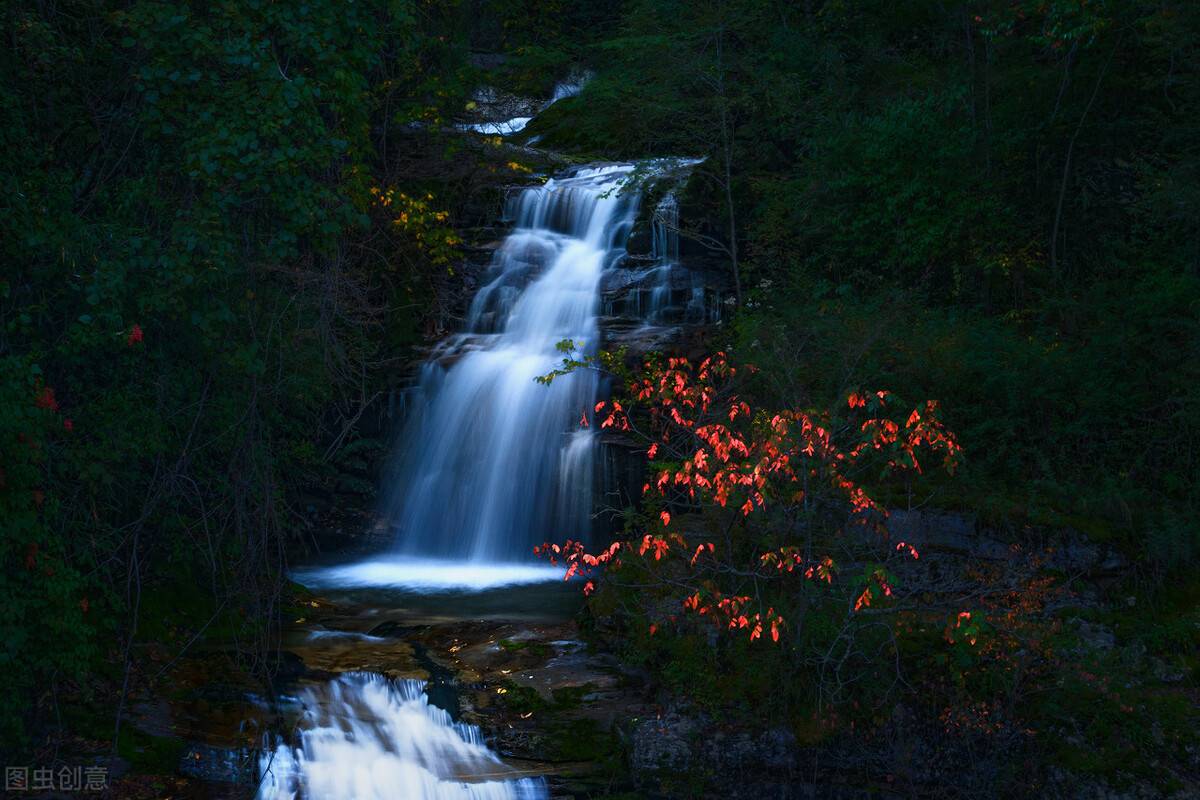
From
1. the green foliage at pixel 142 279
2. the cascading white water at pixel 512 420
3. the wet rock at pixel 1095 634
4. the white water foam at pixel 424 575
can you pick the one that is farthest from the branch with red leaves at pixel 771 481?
the cascading white water at pixel 512 420

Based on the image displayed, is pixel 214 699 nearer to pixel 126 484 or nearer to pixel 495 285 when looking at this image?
pixel 126 484

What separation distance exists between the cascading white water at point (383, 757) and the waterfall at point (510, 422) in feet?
17.4

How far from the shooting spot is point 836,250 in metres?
15.0

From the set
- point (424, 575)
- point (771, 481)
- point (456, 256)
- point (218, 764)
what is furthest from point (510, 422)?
point (218, 764)

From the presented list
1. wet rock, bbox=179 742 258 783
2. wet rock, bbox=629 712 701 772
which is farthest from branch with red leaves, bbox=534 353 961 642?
wet rock, bbox=179 742 258 783

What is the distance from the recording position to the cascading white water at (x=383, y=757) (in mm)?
7562

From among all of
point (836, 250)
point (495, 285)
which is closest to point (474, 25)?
point (495, 285)

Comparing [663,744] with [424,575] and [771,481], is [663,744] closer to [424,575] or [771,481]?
[771,481]

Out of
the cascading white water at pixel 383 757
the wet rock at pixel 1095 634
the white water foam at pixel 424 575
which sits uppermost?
the wet rock at pixel 1095 634

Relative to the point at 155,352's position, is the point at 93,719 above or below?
below

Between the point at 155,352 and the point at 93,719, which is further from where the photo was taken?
the point at 155,352

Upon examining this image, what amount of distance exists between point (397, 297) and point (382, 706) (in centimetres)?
899

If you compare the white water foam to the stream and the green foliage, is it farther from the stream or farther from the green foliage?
the green foliage

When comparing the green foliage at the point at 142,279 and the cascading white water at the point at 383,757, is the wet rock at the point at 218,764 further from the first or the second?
the green foliage at the point at 142,279
